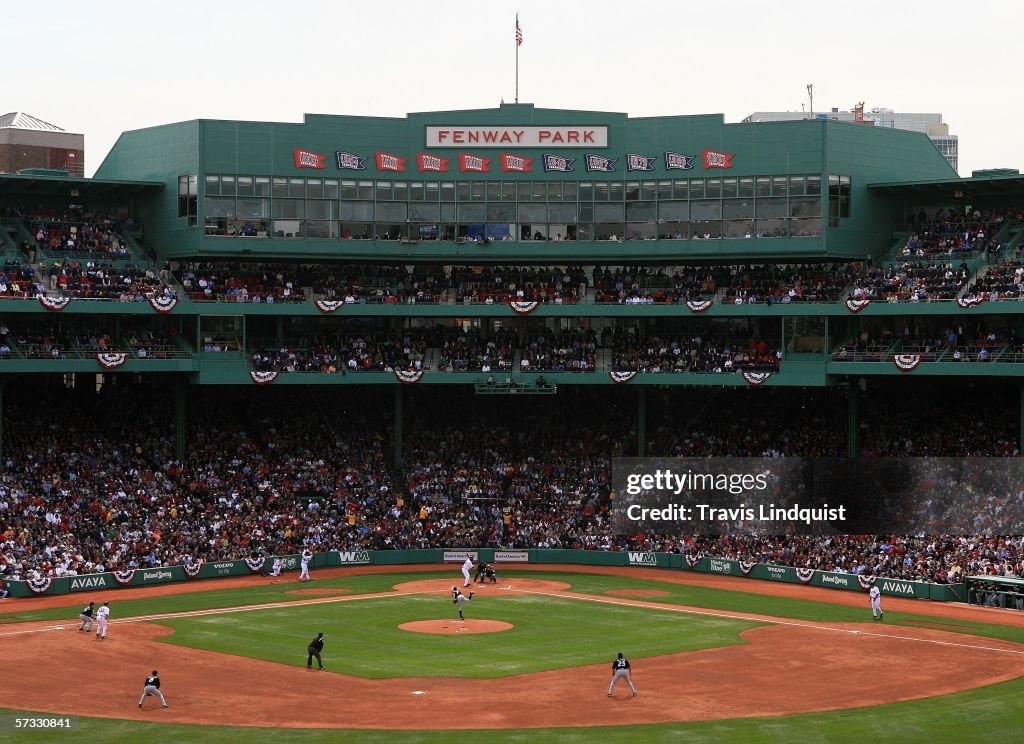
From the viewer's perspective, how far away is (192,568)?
5741 centimetres

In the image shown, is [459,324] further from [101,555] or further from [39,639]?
[39,639]

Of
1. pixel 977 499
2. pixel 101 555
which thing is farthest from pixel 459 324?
pixel 977 499

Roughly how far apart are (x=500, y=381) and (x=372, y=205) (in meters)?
11.7

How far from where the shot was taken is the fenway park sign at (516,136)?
71.1 m

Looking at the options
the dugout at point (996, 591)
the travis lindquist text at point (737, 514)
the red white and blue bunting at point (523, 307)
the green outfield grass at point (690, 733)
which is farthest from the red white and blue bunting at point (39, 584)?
the dugout at point (996, 591)

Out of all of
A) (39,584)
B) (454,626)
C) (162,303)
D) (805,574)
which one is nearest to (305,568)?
(39,584)

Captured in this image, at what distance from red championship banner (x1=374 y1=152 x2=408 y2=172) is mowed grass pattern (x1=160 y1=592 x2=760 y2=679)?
26384mm

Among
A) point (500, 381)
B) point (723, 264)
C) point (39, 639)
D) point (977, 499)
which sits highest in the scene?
point (723, 264)

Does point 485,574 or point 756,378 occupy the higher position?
point 756,378

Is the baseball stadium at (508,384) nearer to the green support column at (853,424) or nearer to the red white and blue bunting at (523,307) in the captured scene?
the green support column at (853,424)

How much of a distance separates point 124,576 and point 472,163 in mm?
28681

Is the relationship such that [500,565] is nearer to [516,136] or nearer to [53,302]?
[516,136]

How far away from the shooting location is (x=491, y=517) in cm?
6556

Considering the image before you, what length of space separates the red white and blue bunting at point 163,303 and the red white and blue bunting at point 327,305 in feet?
23.2
